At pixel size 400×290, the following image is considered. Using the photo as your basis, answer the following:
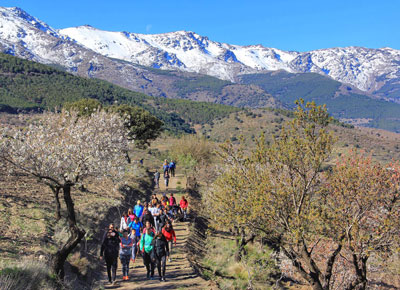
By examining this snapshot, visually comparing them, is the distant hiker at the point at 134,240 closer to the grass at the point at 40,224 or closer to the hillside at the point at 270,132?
the grass at the point at 40,224

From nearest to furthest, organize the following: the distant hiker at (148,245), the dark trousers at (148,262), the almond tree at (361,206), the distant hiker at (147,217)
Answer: the almond tree at (361,206)
the distant hiker at (148,245)
the dark trousers at (148,262)
the distant hiker at (147,217)

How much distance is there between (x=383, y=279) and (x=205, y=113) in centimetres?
17027

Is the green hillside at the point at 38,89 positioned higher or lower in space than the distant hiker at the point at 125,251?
higher

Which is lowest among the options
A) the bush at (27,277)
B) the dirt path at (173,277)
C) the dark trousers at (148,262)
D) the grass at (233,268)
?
the grass at (233,268)

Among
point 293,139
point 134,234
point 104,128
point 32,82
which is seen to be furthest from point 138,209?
point 32,82

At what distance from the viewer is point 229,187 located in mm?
13727

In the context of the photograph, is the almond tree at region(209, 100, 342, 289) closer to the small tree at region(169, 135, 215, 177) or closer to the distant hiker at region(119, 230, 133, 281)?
the distant hiker at region(119, 230, 133, 281)

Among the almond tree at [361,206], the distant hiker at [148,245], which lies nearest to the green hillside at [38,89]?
the distant hiker at [148,245]

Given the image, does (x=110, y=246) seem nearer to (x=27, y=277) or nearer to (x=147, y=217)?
(x=27, y=277)

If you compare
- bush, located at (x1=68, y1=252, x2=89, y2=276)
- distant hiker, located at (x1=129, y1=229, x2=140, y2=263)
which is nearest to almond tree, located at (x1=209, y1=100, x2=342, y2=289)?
distant hiker, located at (x1=129, y1=229, x2=140, y2=263)

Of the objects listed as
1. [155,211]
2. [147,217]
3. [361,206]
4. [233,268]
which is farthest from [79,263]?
[361,206]

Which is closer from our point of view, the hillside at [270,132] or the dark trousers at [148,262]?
the dark trousers at [148,262]

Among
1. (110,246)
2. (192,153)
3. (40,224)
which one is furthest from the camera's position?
(192,153)

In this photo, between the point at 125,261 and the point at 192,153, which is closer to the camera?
the point at 125,261
